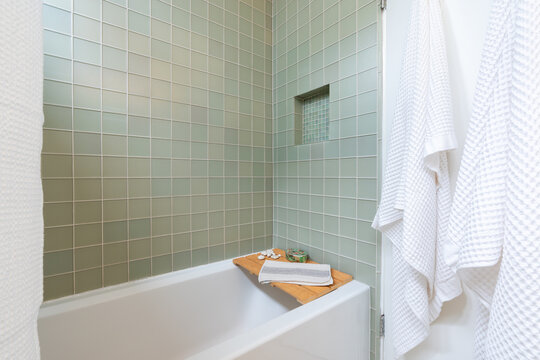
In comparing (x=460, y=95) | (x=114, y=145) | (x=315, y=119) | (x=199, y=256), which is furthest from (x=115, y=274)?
(x=460, y=95)

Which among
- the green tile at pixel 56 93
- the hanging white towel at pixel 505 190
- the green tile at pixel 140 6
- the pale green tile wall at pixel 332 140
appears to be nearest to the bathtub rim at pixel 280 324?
the pale green tile wall at pixel 332 140

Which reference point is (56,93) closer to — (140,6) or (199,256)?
(140,6)

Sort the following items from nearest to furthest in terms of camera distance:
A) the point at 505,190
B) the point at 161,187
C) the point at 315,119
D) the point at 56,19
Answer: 1. the point at 505,190
2. the point at 56,19
3. the point at 161,187
4. the point at 315,119

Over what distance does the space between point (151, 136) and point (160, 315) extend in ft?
2.92

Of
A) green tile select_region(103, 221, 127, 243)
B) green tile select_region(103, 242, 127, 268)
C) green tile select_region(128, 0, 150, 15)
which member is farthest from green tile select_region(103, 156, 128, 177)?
green tile select_region(128, 0, 150, 15)

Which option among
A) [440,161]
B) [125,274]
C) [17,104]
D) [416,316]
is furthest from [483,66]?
[125,274]

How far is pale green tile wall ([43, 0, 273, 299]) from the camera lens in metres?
0.99

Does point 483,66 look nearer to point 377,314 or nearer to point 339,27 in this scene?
point 339,27

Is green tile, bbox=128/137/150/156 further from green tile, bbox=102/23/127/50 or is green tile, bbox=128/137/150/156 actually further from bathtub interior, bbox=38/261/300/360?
bathtub interior, bbox=38/261/300/360

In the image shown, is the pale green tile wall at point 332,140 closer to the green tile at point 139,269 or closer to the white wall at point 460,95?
the white wall at point 460,95

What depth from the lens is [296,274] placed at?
1.18 meters

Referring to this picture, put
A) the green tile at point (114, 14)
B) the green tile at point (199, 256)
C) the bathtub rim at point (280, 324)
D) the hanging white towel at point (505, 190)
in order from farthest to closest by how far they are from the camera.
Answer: the green tile at point (199, 256), the green tile at point (114, 14), the bathtub rim at point (280, 324), the hanging white towel at point (505, 190)

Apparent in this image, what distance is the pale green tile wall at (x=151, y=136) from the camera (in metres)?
0.99

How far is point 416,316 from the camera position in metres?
0.79
